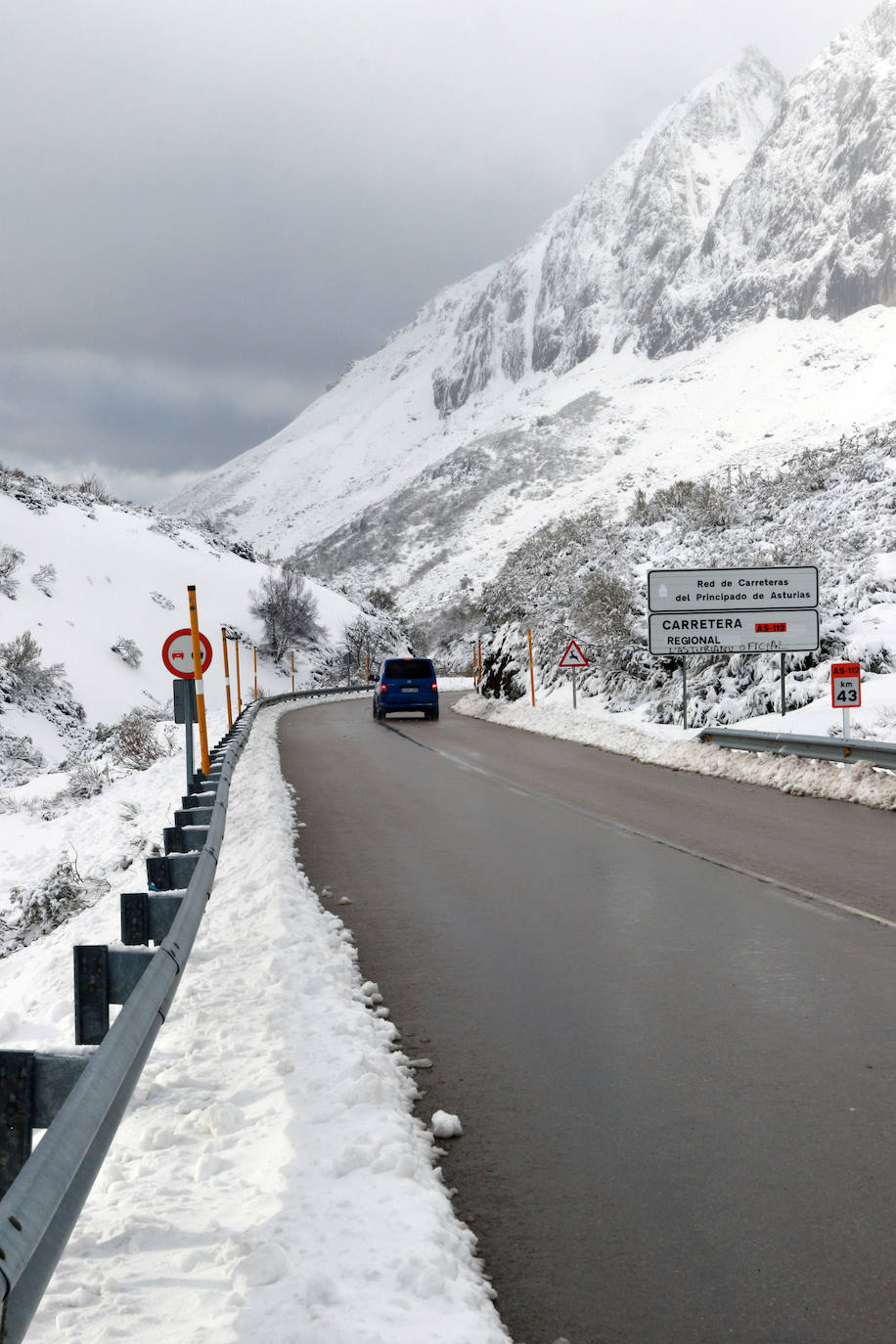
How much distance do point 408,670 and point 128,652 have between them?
20.4 m

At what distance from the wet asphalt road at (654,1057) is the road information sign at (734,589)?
9.40 m

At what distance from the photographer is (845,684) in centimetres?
1539

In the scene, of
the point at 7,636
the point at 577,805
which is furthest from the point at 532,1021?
the point at 7,636

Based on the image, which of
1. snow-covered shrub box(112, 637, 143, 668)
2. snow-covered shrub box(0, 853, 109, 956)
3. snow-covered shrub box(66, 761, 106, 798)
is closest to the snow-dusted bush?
snow-covered shrub box(66, 761, 106, 798)

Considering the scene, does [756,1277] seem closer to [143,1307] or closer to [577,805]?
[143,1307]

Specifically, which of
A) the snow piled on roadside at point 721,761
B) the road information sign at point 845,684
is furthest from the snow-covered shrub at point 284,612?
the road information sign at point 845,684

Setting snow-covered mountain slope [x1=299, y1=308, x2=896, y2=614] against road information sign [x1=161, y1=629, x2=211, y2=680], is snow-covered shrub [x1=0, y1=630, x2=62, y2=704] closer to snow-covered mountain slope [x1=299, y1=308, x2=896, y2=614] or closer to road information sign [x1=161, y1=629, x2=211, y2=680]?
road information sign [x1=161, y1=629, x2=211, y2=680]

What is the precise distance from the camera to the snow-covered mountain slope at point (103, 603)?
138 feet

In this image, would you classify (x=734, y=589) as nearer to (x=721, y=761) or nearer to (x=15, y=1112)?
(x=721, y=761)

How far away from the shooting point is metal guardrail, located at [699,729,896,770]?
555 inches

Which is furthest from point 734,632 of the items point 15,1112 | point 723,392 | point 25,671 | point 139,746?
point 723,392

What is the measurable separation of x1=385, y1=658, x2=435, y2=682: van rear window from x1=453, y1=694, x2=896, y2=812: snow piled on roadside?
4110mm

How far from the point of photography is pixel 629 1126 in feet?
13.5

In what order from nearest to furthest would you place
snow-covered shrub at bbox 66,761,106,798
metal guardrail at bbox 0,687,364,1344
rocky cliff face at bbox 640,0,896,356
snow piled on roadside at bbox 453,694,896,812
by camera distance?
metal guardrail at bbox 0,687,364,1344 < snow piled on roadside at bbox 453,694,896,812 < snow-covered shrub at bbox 66,761,106,798 < rocky cliff face at bbox 640,0,896,356
